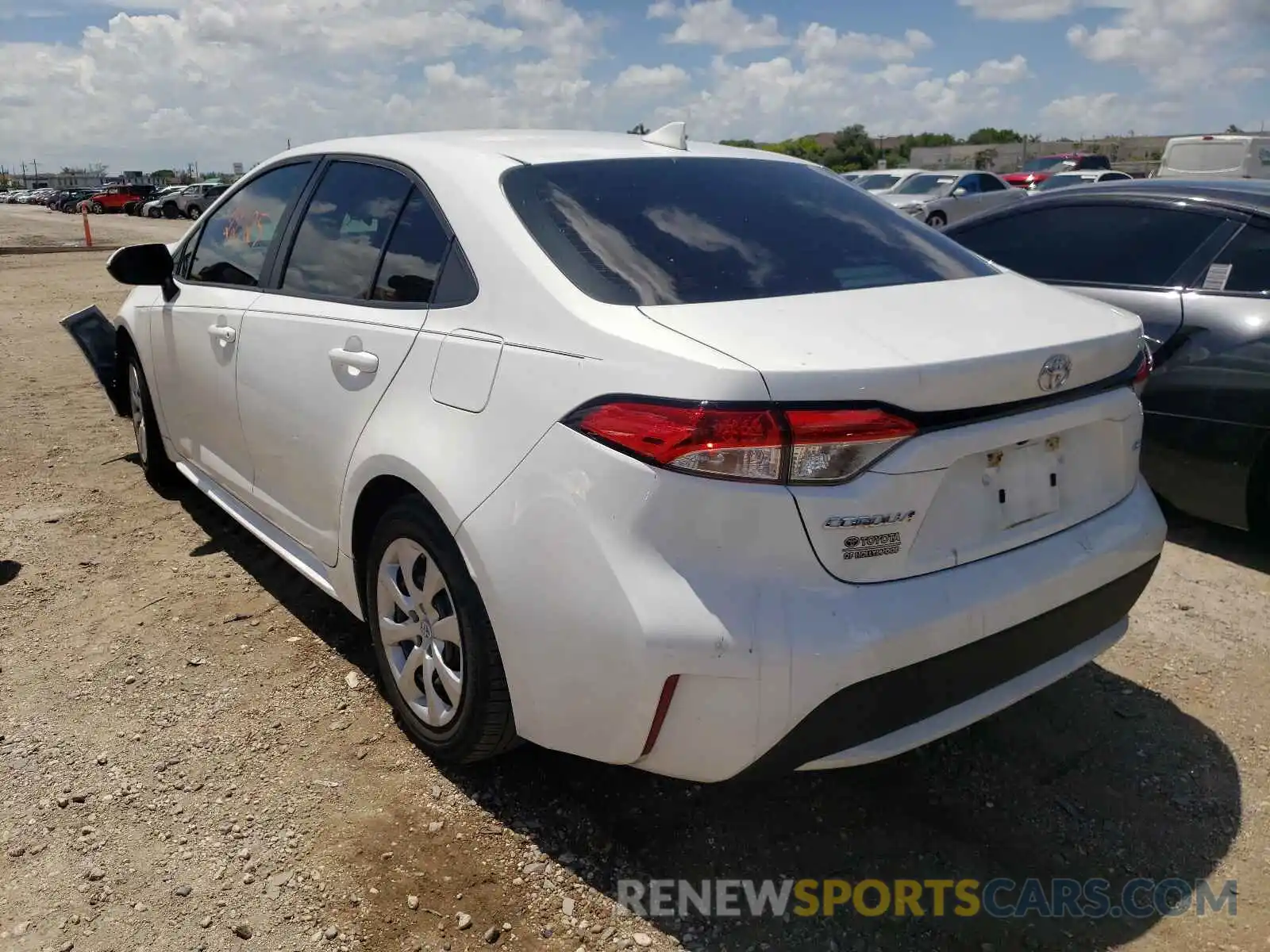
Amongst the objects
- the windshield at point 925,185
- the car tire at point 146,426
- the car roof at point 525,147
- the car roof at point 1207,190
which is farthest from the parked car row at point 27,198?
the car roof at point 1207,190

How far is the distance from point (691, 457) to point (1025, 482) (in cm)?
82

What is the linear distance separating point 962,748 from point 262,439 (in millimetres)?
2413

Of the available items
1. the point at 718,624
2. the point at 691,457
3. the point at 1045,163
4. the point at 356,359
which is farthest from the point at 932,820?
the point at 1045,163

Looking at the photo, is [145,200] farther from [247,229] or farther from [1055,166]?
[247,229]

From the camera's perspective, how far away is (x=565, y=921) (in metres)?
2.21

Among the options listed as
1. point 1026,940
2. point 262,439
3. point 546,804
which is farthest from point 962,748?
point 262,439

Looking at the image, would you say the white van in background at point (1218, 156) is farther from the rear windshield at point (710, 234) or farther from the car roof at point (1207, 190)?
the rear windshield at point (710, 234)

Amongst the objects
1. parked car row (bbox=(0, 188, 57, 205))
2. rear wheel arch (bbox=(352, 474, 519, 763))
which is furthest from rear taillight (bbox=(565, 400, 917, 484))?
parked car row (bbox=(0, 188, 57, 205))

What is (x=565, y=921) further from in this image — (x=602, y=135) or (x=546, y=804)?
(x=602, y=135)

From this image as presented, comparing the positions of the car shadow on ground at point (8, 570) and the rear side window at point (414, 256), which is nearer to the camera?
the rear side window at point (414, 256)

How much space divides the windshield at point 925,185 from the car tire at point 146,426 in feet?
67.4

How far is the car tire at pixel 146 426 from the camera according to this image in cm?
466

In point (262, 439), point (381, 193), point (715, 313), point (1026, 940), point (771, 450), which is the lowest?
point (1026, 940)

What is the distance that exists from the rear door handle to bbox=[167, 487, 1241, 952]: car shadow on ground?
1123mm
